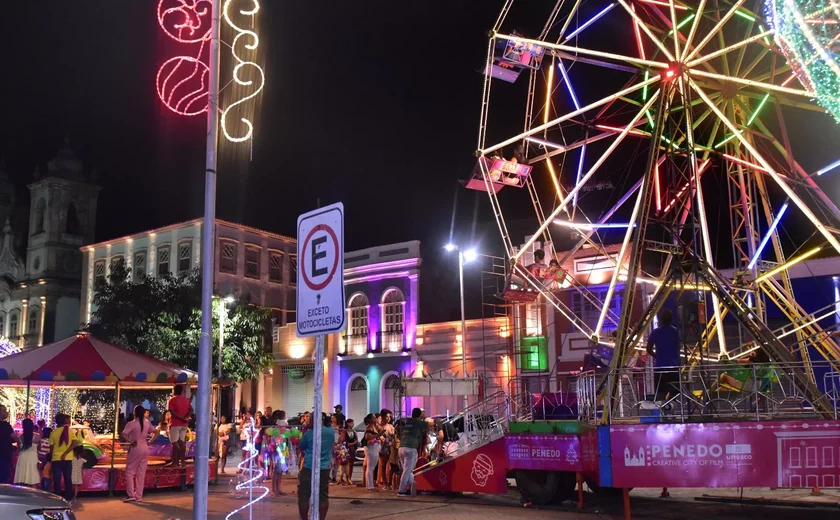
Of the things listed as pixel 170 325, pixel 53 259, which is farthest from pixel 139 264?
pixel 170 325

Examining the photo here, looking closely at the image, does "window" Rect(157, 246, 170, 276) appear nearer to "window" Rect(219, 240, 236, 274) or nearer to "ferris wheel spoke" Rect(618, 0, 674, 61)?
"window" Rect(219, 240, 236, 274)

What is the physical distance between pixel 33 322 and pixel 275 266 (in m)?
23.4

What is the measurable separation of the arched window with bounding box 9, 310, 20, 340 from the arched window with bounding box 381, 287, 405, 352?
4016 cm

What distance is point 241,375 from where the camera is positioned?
39031 mm

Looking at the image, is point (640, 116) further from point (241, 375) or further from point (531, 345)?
point (241, 375)

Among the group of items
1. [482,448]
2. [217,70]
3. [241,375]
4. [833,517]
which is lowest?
[833,517]

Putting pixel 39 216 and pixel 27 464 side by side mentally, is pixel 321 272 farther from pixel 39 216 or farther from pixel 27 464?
pixel 39 216

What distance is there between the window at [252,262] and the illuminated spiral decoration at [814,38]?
42.8 m

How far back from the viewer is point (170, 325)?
37.7 metres

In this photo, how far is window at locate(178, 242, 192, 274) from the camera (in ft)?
165

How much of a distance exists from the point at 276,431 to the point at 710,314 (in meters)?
12.5

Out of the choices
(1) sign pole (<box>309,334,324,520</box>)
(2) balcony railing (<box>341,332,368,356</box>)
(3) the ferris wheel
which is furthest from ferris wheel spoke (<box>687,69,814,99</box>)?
(2) balcony railing (<box>341,332,368,356</box>)

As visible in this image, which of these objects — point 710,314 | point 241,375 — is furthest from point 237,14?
point 241,375

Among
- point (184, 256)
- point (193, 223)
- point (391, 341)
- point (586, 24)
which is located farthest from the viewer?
point (184, 256)
